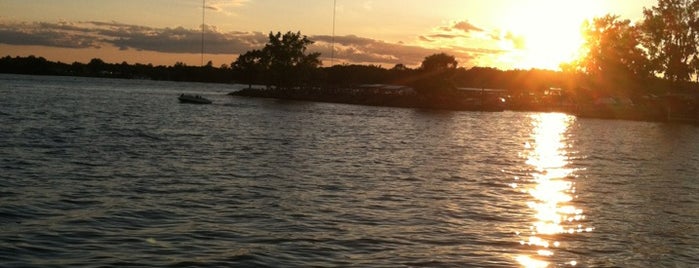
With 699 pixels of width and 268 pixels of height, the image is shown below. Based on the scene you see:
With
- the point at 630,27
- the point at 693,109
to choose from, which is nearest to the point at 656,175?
the point at 693,109

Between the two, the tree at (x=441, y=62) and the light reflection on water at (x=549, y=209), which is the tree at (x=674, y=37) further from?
the light reflection on water at (x=549, y=209)

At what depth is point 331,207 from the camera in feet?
73.4

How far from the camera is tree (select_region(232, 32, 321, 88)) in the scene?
16825 cm

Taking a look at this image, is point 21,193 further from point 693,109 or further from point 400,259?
point 693,109

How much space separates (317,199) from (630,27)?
107280mm

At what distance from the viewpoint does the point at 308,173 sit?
3150cm

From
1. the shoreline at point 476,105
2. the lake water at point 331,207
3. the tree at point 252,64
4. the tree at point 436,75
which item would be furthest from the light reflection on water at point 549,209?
the tree at point 252,64

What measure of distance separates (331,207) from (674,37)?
106 m

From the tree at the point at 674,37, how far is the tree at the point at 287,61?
7527 centimetres

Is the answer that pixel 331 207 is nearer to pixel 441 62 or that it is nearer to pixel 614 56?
pixel 614 56

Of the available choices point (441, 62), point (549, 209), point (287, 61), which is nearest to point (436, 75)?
point (441, 62)

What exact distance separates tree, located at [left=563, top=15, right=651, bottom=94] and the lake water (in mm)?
78657

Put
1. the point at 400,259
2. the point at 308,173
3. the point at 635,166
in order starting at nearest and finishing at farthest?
the point at 400,259
the point at 308,173
the point at 635,166

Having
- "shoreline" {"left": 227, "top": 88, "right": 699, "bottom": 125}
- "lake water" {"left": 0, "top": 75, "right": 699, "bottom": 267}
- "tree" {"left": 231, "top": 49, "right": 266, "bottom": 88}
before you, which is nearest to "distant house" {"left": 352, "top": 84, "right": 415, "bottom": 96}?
"shoreline" {"left": 227, "top": 88, "right": 699, "bottom": 125}
